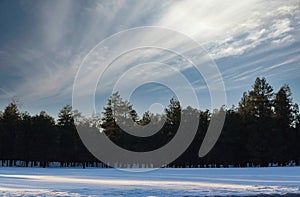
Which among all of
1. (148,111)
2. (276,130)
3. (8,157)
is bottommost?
(8,157)

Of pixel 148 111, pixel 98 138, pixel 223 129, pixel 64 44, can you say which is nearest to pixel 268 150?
pixel 223 129

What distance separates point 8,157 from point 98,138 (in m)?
16.3

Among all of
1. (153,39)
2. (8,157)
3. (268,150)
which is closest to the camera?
(153,39)

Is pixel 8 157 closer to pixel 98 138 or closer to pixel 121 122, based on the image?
pixel 98 138

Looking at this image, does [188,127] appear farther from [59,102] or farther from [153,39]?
[153,39]

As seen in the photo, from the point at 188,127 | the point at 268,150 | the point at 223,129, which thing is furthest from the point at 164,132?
the point at 268,150

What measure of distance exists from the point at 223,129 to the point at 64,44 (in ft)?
120

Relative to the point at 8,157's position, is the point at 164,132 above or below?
above

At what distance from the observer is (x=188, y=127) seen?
60469 millimetres

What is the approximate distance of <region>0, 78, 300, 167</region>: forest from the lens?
53.0 meters

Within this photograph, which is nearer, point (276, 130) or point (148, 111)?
point (276, 130)

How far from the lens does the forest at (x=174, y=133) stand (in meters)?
53.0

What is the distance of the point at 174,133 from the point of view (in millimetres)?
59750

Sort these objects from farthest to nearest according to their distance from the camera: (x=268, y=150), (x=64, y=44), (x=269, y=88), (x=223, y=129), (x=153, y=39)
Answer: (x=223, y=129) → (x=269, y=88) → (x=268, y=150) → (x=153, y=39) → (x=64, y=44)
